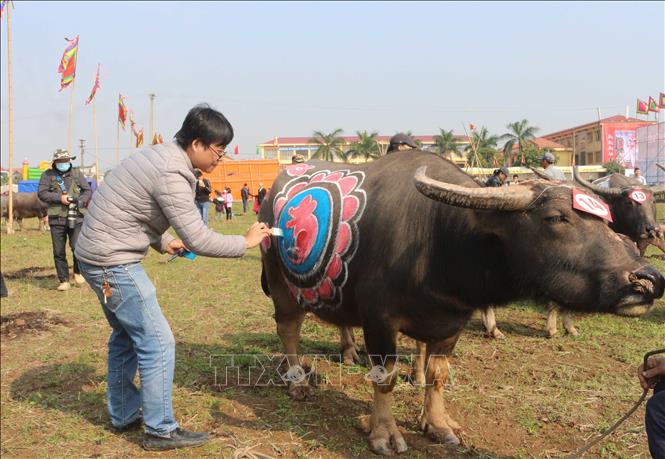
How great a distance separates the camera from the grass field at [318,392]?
12.0 feet

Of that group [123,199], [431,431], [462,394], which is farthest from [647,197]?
[123,199]

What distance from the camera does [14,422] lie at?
13.2 feet

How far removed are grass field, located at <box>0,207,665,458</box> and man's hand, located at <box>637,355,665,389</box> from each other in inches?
51.9

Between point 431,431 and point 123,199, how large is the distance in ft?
8.34

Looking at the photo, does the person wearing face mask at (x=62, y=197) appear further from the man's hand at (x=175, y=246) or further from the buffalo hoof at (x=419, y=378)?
the buffalo hoof at (x=419, y=378)

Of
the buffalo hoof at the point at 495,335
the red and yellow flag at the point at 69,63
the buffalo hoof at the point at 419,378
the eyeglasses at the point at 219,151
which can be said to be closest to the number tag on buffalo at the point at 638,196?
the buffalo hoof at the point at 495,335

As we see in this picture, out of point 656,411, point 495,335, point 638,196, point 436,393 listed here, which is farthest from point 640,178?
point 656,411

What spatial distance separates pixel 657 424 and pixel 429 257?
1.41 meters

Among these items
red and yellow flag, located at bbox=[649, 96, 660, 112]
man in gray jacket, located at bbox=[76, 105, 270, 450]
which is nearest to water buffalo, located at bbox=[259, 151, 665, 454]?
man in gray jacket, located at bbox=[76, 105, 270, 450]

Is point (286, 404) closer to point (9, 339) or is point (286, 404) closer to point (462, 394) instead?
point (462, 394)

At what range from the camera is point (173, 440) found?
3.57m

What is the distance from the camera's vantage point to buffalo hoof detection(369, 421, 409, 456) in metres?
3.52

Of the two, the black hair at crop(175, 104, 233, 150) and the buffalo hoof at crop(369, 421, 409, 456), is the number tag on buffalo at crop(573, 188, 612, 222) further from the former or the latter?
the black hair at crop(175, 104, 233, 150)

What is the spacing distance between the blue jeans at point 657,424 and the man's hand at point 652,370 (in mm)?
93
